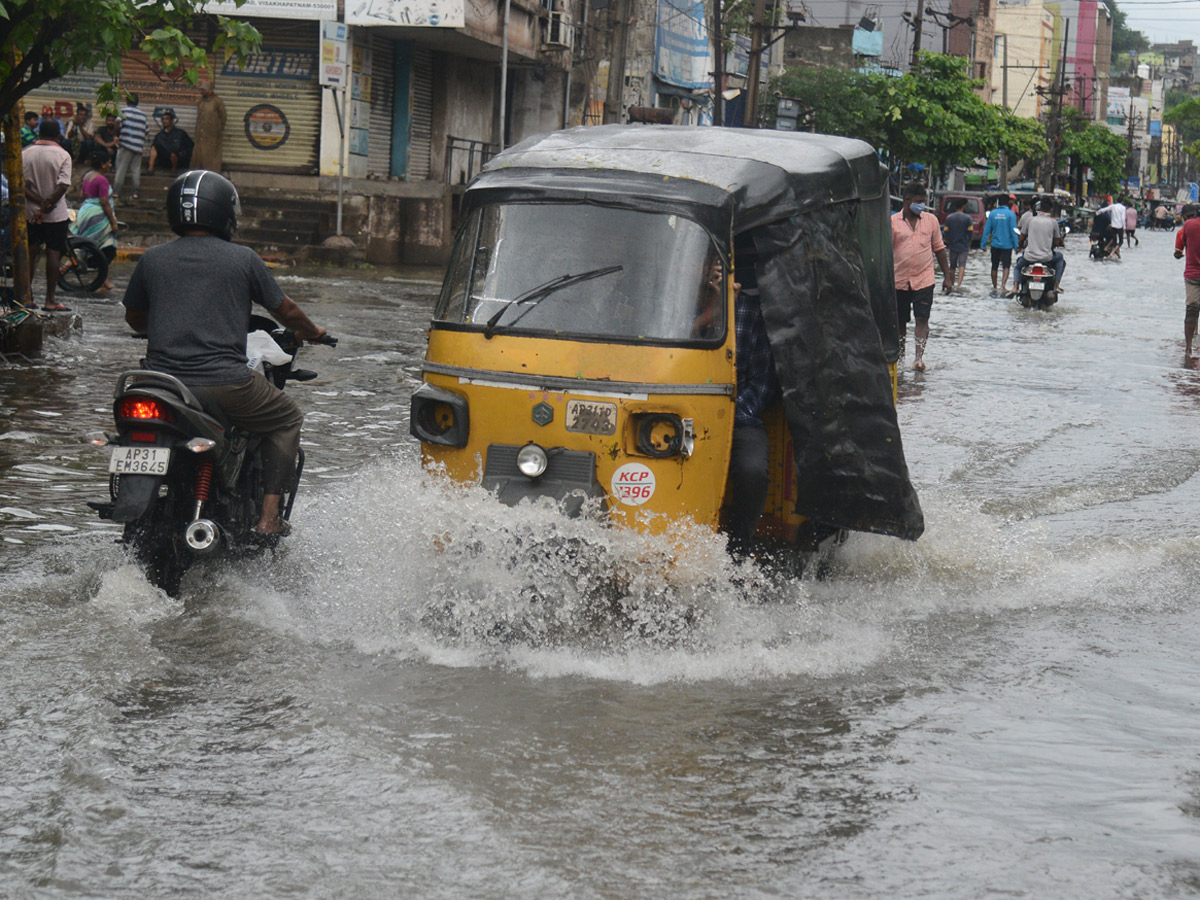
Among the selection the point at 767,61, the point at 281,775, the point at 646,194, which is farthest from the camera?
the point at 767,61

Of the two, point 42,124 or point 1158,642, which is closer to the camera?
point 1158,642

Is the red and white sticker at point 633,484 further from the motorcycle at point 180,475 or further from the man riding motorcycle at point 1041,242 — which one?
the man riding motorcycle at point 1041,242

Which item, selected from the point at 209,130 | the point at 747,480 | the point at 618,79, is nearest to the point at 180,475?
the point at 747,480

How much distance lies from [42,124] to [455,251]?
408 inches

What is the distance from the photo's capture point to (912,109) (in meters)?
53.9

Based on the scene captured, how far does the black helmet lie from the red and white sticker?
1.81m

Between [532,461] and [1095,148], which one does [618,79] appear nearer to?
[532,461]

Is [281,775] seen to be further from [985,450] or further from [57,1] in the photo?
[985,450]

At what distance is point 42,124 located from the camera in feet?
50.0

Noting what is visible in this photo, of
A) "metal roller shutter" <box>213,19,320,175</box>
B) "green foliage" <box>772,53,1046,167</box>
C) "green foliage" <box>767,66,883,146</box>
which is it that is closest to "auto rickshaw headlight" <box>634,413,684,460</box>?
"metal roller shutter" <box>213,19,320,175</box>

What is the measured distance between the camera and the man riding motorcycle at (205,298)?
589 centimetres

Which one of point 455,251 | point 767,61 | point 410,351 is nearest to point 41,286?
point 410,351

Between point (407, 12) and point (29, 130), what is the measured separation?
708 cm

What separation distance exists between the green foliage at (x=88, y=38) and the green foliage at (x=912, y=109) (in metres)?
40.6
